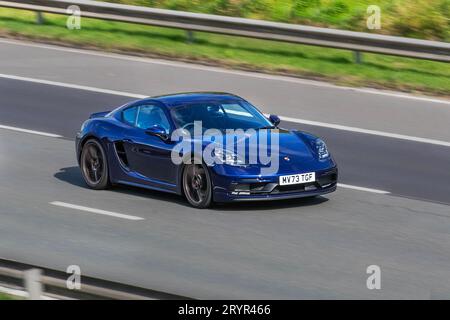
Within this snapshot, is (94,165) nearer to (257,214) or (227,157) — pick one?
(227,157)

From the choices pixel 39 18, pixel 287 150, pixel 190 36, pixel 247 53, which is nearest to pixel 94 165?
pixel 287 150

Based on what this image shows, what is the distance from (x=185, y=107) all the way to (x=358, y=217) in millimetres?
2514

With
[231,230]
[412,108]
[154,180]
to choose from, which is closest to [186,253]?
[231,230]

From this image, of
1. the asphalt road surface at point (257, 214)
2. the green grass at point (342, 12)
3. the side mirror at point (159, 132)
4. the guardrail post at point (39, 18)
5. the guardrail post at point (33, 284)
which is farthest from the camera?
the guardrail post at point (39, 18)

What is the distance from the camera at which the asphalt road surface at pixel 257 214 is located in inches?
404

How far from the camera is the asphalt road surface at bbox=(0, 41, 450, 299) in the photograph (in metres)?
10.2

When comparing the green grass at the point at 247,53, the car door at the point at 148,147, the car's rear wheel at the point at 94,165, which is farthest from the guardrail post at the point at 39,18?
the car door at the point at 148,147

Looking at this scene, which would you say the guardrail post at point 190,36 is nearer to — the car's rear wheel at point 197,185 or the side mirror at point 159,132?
the side mirror at point 159,132

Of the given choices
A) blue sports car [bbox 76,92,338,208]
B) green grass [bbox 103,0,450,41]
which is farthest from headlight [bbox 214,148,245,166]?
green grass [bbox 103,0,450,41]

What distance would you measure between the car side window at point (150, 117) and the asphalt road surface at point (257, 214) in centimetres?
87

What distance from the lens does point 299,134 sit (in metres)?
13.5

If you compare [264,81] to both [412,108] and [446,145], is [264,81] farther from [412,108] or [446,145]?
[446,145]

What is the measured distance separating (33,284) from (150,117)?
5.42 meters

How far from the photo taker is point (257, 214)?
12.6 m
